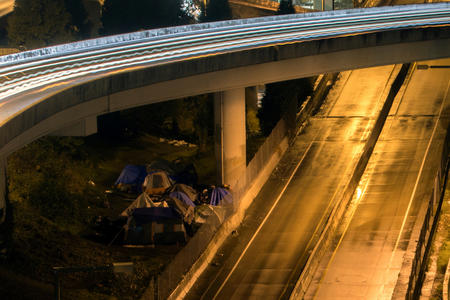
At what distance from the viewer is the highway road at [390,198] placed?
31.5 metres

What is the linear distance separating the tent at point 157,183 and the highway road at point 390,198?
8.78 metres

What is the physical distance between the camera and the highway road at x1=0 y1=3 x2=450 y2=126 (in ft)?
88.0

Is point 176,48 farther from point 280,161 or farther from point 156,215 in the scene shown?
point 280,161

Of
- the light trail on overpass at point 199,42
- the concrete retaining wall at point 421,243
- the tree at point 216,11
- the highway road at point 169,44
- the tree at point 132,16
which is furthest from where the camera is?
the tree at point 216,11

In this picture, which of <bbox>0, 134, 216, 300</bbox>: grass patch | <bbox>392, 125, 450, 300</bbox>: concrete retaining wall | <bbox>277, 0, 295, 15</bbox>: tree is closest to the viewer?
<bbox>0, 134, 216, 300</bbox>: grass patch

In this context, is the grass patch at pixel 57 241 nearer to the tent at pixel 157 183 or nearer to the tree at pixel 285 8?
the tent at pixel 157 183

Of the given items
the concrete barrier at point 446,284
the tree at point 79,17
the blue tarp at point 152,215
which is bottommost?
the concrete barrier at point 446,284

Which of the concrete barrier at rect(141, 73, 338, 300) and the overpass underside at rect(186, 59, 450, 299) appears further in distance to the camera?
the overpass underside at rect(186, 59, 450, 299)

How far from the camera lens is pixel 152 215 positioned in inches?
1425

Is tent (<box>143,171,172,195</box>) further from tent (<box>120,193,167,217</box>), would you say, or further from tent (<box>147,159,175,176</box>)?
tent (<box>120,193,167,217</box>)

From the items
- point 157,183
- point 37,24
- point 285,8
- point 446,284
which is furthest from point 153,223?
point 285,8

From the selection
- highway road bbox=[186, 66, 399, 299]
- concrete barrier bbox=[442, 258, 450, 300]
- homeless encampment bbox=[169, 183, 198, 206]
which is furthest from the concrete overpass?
concrete barrier bbox=[442, 258, 450, 300]

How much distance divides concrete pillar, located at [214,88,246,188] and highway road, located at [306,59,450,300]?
575 centimetres

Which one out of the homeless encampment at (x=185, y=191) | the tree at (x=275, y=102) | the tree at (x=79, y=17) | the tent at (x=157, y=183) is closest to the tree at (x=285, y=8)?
the tree at (x=275, y=102)
